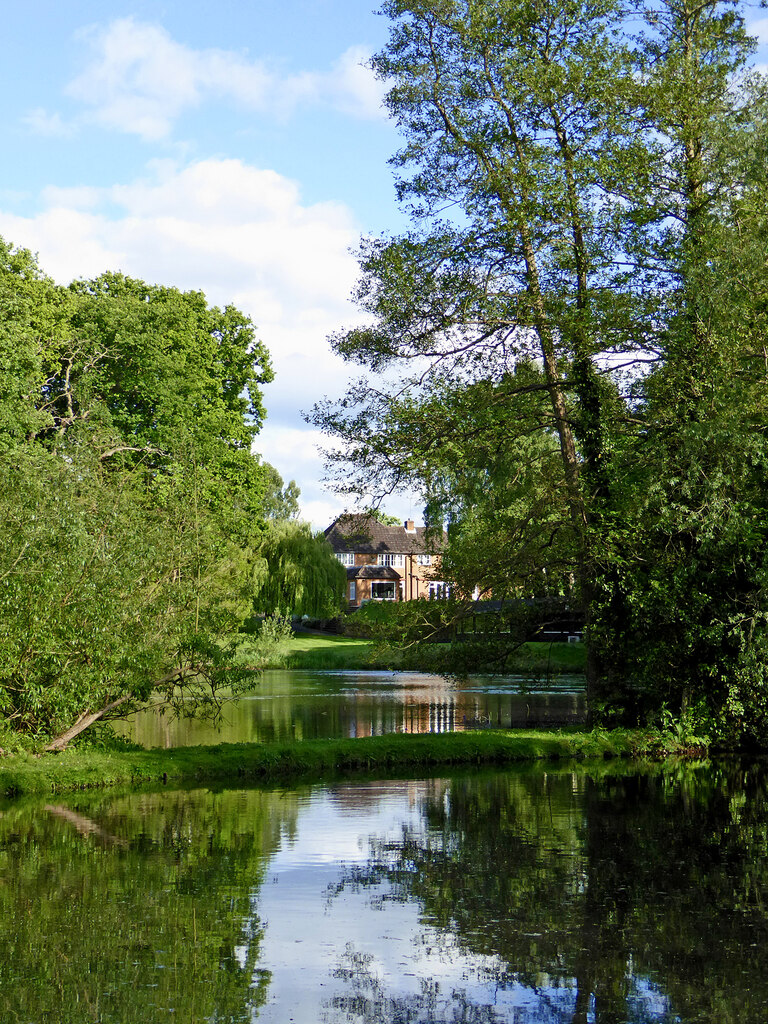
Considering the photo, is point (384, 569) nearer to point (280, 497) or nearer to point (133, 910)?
A: point (280, 497)

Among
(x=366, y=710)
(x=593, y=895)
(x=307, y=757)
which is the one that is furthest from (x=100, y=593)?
(x=366, y=710)

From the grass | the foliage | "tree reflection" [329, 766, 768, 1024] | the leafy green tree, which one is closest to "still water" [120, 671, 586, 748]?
the foliage

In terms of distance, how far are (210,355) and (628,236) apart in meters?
25.6

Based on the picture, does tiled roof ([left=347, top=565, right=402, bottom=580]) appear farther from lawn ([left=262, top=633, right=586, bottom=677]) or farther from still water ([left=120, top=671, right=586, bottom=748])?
still water ([left=120, top=671, right=586, bottom=748])

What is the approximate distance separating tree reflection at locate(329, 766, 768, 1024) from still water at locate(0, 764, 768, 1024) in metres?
0.03

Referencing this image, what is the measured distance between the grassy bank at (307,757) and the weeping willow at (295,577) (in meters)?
37.0

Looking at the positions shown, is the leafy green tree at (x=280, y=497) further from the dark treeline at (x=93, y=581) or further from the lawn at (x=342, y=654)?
the dark treeline at (x=93, y=581)

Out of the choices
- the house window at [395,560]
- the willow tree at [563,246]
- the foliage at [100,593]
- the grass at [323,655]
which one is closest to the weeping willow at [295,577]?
the grass at [323,655]

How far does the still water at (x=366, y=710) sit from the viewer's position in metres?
27.7

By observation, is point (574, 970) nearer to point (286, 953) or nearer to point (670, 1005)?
point (670, 1005)

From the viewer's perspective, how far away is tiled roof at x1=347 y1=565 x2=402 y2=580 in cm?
10644

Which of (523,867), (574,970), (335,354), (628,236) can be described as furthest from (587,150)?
(574,970)

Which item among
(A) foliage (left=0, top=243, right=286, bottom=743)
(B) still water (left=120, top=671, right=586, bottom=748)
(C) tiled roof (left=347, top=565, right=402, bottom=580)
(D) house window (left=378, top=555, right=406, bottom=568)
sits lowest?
(B) still water (left=120, top=671, right=586, bottom=748)

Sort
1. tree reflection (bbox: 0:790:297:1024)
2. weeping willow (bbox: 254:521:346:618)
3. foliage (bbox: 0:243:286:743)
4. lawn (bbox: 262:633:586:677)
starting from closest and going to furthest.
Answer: tree reflection (bbox: 0:790:297:1024)
foliage (bbox: 0:243:286:743)
lawn (bbox: 262:633:586:677)
weeping willow (bbox: 254:521:346:618)
